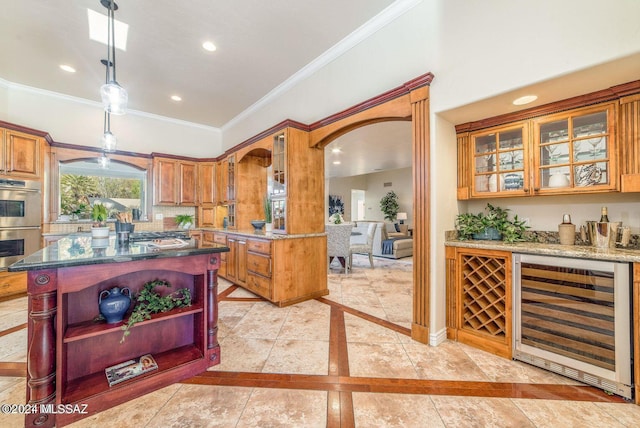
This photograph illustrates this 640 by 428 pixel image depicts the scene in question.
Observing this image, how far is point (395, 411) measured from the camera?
1.63m

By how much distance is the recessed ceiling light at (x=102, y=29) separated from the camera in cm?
277

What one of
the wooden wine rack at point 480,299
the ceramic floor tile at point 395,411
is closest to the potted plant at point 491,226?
the wooden wine rack at point 480,299

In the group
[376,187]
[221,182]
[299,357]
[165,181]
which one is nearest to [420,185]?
[299,357]

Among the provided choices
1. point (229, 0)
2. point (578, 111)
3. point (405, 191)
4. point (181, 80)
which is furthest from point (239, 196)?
point (405, 191)

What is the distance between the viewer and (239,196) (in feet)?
15.5

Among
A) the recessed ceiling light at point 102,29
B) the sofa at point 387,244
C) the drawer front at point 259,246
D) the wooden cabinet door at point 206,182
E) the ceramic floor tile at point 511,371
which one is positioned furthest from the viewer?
the sofa at point 387,244

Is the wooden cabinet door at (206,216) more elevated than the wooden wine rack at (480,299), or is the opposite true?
the wooden cabinet door at (206,216)

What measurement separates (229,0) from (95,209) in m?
2.36

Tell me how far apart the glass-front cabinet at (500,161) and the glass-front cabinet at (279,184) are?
2265mm

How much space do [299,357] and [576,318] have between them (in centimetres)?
216

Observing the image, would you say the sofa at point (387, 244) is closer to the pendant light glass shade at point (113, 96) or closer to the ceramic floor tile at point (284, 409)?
the ceramic floor tile at point (284, 409)

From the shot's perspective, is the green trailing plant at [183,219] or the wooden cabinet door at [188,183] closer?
the green trailing plant at [183,219]

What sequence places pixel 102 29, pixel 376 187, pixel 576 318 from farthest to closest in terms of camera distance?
1. pixel 376 187
2. pixel 102 29
3. pixel 576 318

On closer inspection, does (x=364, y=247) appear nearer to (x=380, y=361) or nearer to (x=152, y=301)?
(x=380, y=361)
